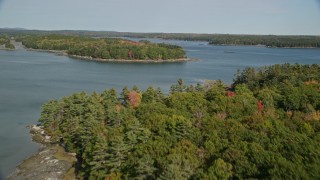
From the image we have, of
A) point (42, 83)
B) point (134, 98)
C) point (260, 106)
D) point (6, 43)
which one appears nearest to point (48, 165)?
point (134, 98)

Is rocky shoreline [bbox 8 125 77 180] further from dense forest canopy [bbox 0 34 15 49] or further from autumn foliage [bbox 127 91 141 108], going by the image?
dense forest canopy [bbox 0 34 15 49]

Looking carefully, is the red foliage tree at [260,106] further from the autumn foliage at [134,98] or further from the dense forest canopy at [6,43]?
the dense forest canopy at [6,43]

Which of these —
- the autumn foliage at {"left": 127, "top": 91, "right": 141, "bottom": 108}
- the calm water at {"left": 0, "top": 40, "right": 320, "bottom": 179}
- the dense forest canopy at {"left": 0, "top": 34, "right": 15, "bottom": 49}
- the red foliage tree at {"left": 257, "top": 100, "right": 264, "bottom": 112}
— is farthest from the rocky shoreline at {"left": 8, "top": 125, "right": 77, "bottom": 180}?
the dense forest canopy at {"left": 0, "top": 34, "right": 15, "bottom": 49}

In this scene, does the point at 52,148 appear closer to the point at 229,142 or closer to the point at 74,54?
the point at 229,142

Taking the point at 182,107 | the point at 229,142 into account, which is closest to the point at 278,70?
the point at 182,107

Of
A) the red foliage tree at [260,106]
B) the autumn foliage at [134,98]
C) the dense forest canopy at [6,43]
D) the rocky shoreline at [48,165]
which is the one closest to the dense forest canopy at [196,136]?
the red foliage tree at [260,106]
